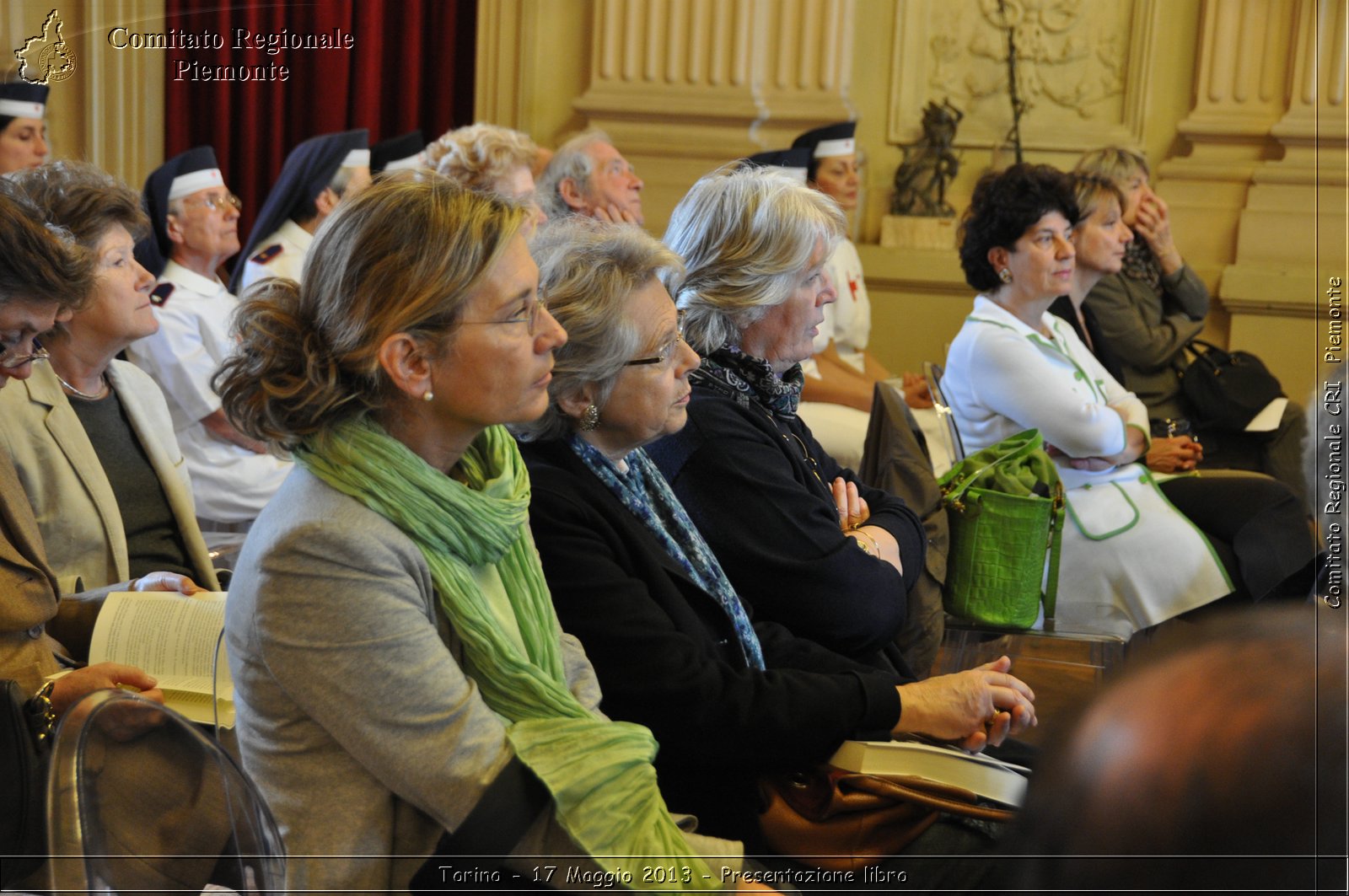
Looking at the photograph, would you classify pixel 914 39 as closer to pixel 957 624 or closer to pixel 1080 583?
pixel 1080 583

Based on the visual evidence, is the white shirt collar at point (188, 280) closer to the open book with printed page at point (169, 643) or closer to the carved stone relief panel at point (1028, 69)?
the open book with printed page at point (169, 643)

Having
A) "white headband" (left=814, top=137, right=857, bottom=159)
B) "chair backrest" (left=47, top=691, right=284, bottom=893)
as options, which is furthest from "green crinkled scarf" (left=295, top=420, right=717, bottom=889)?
"white headband" (left=814, top=137, right=857, bottom=159)

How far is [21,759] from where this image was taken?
1768 mm

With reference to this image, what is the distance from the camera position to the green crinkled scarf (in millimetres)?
1471

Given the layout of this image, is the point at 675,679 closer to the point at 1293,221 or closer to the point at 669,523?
the point at 669,523

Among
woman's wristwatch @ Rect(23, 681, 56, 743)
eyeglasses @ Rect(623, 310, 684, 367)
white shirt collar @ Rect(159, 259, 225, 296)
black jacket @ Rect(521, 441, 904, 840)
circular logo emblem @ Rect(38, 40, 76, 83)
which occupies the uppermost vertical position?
circular logo emblem @ Rect(38, 40, 76, 83)

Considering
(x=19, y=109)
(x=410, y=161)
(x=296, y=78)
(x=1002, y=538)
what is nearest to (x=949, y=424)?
(x=1002, y=538)

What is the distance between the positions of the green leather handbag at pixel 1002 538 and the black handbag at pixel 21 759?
5.89 feet

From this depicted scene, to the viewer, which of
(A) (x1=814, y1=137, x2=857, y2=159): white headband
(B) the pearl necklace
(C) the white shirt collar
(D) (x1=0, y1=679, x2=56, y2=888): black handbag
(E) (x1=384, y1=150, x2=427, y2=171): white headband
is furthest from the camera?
(A) (x1=814, y1=137, x2=857, y2=159): white headband

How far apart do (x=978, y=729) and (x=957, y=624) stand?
94 cm

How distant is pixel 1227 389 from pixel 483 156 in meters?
2.65

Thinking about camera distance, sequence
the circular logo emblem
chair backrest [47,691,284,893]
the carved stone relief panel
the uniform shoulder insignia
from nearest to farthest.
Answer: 1. chair backrest [47,691,284,893]
2. the uniform shoulder insignia
3. the circular logo emblem
4. the carved stone relief panel

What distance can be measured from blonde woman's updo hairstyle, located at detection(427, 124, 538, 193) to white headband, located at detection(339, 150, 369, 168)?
287 millimetres

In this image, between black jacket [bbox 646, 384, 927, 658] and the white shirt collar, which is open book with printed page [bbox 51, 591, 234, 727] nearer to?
black jacket [bbox 646, 384, 927, 658]
